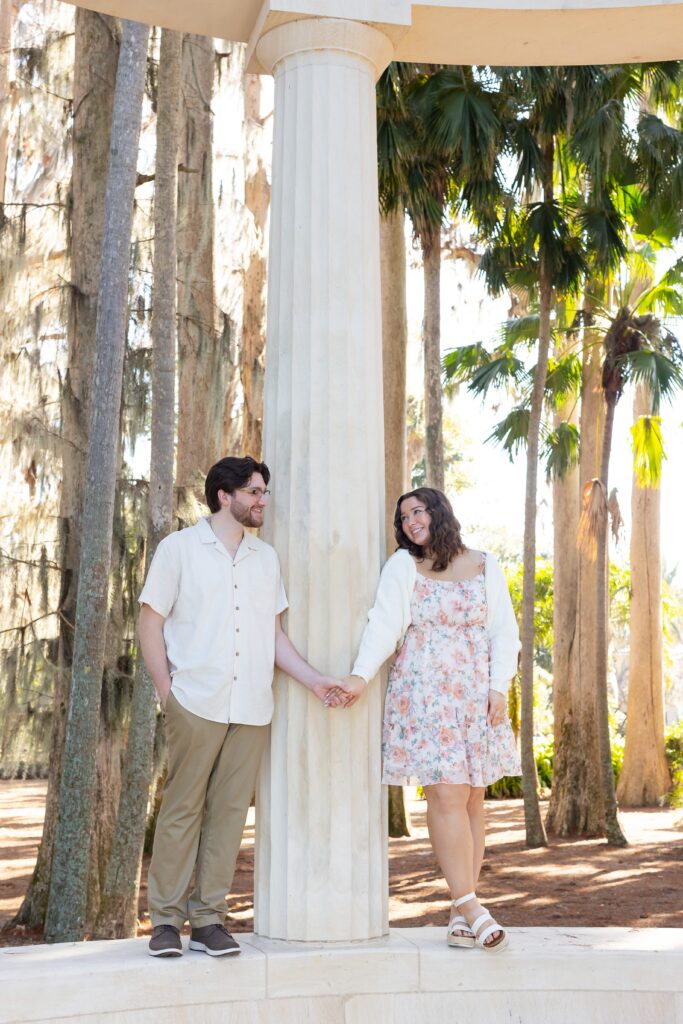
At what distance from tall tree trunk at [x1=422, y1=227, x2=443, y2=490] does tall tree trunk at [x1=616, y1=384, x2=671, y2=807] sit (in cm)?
721

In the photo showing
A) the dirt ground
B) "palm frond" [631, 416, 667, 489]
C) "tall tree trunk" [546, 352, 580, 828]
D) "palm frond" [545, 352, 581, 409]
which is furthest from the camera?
"tall tree trunk" [546, 352, 580, 828]

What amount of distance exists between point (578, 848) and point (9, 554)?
8749mm

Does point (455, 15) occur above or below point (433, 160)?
below

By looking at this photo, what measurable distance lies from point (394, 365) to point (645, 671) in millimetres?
9721

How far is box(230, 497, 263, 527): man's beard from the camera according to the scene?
4738 millimetres

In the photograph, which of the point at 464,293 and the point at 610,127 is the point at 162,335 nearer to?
the point at 610,127

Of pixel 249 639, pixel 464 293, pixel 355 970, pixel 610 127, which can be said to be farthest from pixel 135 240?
pixel 464 293

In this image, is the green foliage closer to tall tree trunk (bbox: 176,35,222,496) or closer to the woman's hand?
tall tree trunk (bbox: 176,35,222,496)

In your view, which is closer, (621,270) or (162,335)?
(162,335)

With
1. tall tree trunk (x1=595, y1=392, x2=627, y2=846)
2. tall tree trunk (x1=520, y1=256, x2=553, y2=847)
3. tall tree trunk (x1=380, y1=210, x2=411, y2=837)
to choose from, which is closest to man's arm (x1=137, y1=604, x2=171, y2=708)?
tall tree trunk (x1=380, y1=210, x2=411, y2=837)

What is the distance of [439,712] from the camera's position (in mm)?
4730

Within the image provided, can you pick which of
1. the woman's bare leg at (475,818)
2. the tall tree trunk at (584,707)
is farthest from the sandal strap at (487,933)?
the tall tree trunk at (584,707)

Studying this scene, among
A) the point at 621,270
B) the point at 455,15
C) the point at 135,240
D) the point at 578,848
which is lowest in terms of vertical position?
the point at 578,848

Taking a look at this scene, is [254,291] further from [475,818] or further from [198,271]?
[475,818]
